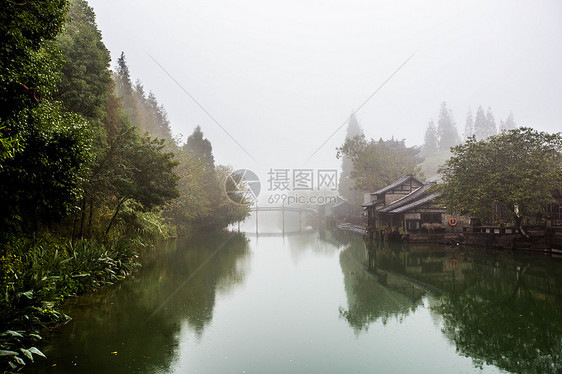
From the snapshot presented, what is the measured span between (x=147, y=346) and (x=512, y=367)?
6.77m

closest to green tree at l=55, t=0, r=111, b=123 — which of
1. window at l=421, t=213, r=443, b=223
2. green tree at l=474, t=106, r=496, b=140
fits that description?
window at l=421, t=213, r=443, b=223

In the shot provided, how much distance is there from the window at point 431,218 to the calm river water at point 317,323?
13920 mm

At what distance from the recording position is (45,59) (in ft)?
24.6

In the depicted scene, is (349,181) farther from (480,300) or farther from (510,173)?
(480,300)

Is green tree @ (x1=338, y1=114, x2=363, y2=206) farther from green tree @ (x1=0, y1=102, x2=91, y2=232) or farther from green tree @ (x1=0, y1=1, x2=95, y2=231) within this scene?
green tree @ (x1=0, y1=1, x2=95, y2=231)

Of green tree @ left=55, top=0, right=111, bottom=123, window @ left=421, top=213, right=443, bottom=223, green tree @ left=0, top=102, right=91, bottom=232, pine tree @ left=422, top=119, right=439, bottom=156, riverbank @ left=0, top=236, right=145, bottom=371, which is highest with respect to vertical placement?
Answer: pine tree @ left=422, top=119, right=439, bottom=156

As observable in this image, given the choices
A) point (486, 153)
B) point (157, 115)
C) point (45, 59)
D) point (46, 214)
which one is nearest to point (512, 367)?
point (45, 59)

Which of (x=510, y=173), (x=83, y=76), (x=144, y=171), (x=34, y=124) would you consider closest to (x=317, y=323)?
(x=34, y=124)

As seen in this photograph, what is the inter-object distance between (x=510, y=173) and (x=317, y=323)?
1718 centimetres

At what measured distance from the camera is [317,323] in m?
8.66

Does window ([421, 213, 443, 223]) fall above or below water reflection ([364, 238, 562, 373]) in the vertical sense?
above

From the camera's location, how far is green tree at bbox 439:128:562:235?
19.6m

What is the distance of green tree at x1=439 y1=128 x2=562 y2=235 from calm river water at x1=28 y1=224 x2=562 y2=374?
216 inches

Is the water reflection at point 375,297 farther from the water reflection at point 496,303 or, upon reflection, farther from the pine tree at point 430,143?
the pine tree at point 430,143
